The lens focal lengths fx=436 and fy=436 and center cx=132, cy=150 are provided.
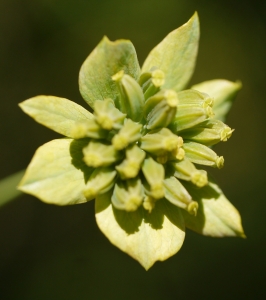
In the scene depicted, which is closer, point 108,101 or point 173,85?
point 108,101

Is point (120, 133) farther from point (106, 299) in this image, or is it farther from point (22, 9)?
point (22, 9)

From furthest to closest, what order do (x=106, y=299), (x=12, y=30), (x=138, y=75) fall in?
(x=12, y=30) < (x=106, y=299) < (x=138, y=75)

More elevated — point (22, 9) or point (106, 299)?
point (22, 9)

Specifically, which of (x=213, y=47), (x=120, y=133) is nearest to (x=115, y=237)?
(x=120, y=133)

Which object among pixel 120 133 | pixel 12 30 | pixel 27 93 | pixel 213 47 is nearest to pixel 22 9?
pixel 12 30

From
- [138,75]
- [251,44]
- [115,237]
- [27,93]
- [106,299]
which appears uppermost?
[138,75]

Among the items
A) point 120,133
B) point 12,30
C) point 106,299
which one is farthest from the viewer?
point 12,30

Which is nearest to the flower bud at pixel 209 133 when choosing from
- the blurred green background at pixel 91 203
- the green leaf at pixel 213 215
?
the green leaf at pixel 213 215
